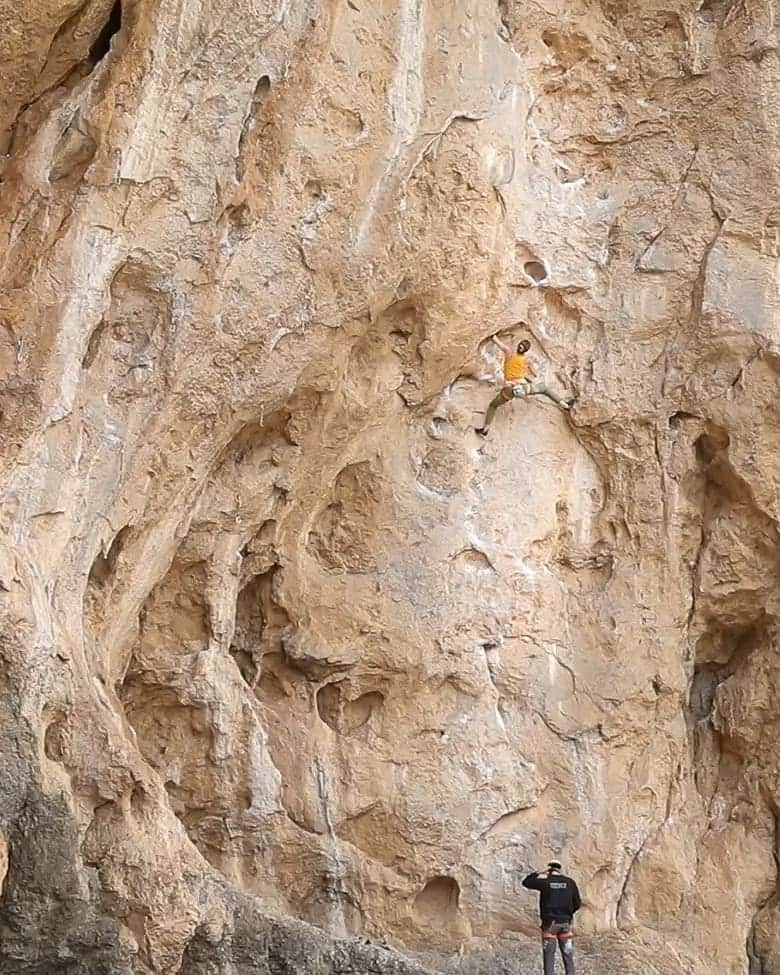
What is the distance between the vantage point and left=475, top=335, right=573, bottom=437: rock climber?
9.67 meters

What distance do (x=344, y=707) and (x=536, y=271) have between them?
311cm

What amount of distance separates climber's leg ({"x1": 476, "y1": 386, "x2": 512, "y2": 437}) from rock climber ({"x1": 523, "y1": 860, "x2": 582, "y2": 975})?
9.53ft

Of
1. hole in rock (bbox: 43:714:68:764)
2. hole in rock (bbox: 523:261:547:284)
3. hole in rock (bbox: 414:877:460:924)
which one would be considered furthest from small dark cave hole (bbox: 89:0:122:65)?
hole in rock (bbox: 414:877:460:924)

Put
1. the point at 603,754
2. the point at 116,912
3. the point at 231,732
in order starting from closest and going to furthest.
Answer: the point at 116,912
the point at 231,732
the point at 603,754

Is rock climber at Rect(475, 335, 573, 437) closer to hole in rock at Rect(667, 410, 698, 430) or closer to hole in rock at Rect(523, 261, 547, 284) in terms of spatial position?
hole in rock at Rect(523, 261, 547, 284)

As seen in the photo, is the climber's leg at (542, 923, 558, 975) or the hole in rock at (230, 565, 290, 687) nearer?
the climber's leg at (542, 923, 558, 975)

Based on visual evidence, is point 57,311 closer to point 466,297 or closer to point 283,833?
point 466,297

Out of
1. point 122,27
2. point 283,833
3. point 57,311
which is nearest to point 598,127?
point 122,27

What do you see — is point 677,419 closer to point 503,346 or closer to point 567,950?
point 503,346

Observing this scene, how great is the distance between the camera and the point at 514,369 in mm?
9711

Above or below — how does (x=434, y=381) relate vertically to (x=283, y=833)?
above

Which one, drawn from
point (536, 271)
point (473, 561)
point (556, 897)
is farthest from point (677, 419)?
point (556, 897)

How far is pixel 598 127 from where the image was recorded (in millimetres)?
Answer: 10070

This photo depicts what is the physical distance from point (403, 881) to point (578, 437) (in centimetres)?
310
